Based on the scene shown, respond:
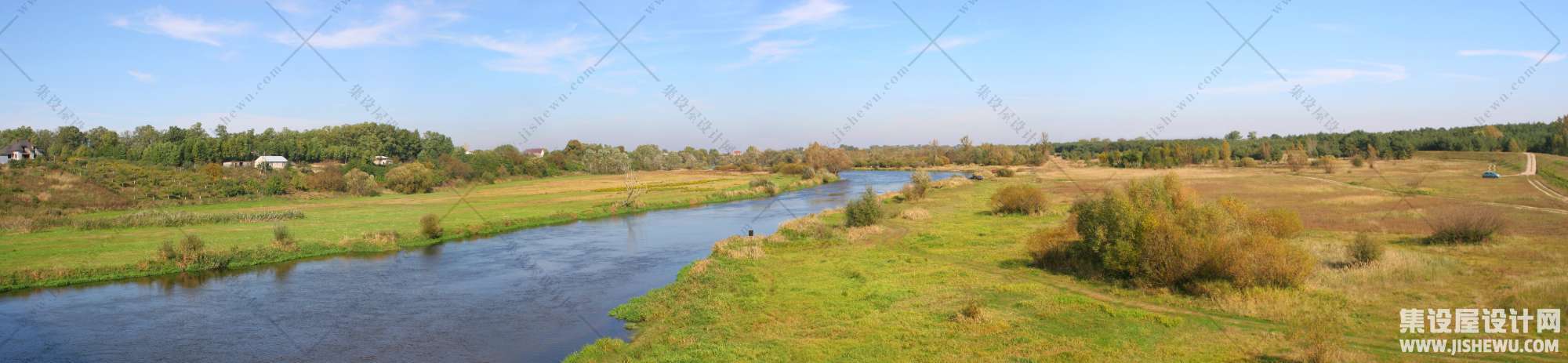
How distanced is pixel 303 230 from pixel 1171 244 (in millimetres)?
36269

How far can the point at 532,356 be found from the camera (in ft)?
47.2

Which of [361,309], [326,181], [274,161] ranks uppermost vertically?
[274,161]

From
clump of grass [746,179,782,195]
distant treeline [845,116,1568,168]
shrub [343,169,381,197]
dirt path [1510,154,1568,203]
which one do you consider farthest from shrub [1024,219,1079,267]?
distant treeline [845,116,1568,168]

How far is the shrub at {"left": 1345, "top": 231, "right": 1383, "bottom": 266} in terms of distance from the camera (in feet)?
60.2

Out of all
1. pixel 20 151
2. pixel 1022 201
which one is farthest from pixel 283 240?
pixel 20 151

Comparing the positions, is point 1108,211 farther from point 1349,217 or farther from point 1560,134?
point 1560,134

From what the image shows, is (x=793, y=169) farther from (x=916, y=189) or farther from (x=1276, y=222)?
(x=1276, y=222)

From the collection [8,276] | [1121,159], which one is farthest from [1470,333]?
[1121,159]

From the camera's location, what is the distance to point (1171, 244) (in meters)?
16.5

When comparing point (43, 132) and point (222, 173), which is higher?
point (43, 132)

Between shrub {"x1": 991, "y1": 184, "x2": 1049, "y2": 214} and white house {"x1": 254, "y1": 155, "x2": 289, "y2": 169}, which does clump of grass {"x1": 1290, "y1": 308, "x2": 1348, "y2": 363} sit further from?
white house {"x1": 254, "y1": 155, "x2": 289, "y2": 169}

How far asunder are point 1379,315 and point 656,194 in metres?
53.8

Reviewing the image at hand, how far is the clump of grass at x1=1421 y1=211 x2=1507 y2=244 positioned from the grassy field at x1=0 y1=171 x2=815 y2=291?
37.3m

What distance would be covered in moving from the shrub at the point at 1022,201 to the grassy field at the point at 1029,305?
34.3 feet
